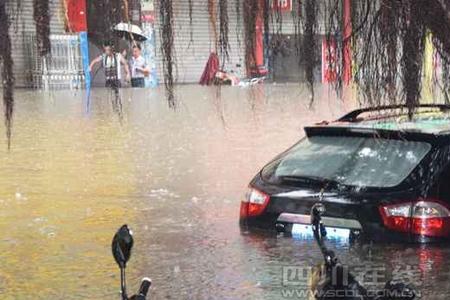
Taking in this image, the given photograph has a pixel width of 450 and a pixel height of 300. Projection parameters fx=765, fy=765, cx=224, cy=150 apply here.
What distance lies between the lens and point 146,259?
6.95 meters

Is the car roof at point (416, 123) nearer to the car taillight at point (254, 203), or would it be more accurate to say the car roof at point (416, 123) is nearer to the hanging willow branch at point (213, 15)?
the car taillight at point (254, 203)

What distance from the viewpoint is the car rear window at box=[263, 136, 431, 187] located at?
6.05 metres

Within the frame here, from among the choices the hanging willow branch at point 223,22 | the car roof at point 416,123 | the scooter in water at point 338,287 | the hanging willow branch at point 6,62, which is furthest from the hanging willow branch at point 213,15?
the car roof at point 416,123

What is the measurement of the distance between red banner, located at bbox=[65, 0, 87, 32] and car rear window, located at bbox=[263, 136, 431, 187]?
352cm

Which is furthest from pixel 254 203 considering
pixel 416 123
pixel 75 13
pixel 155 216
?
pixel 75 13

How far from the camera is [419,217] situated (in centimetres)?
606

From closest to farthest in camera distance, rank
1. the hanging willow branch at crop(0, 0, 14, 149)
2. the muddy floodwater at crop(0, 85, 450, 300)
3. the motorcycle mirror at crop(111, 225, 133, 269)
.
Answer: the motorcycle mirror at crop(111, 225, 133, 269)
the hanging willow branch at crop(0, 0, 14, 149)
the muddy floodwater at crop(0, 85, 450, 300)

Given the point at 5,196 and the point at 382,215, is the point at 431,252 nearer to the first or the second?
the point at 382,215

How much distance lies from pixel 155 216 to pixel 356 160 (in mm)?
3395

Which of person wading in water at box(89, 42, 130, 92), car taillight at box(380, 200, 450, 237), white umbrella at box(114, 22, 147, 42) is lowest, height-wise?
car taillight at box(380, 200, 450, 237)

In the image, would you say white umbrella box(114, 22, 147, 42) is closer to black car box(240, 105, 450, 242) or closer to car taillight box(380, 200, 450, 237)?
black car box(240, 105, 450, 242)

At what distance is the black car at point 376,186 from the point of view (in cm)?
599

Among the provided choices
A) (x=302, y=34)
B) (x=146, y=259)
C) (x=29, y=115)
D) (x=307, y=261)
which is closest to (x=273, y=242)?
(x=307, y=261)

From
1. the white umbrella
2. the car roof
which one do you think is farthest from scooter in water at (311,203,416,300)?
the car roof
